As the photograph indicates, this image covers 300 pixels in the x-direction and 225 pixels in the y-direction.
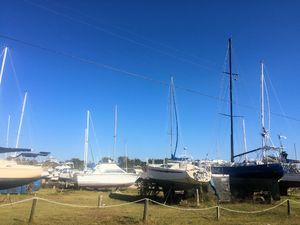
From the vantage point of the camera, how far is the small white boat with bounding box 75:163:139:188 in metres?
39.0

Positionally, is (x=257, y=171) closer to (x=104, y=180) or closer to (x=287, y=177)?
(x=287, y=177)

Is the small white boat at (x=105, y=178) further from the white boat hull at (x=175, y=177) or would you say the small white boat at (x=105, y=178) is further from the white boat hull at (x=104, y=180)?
the white boat hull at (x=175, y=177)

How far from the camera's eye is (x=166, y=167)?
1136 inches

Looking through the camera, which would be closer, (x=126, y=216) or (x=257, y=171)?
(x=126, y=216)

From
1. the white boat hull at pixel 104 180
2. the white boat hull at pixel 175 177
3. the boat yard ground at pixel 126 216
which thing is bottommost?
the boat yard ground at pixel 126 216

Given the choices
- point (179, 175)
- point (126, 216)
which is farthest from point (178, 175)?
point (126, 216)

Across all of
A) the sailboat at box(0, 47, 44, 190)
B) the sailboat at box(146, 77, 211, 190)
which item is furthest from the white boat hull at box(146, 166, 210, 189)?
the sailboat at box(0, 47, 44, 190)

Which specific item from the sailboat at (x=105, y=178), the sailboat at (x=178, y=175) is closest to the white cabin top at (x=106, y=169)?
the sailboat at (x=105, y=178)

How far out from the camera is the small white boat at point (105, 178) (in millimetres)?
39031

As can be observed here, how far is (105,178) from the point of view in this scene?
40000mm

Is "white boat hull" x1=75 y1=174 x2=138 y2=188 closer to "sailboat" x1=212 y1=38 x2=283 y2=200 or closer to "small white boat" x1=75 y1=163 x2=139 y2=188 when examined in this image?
"small white boat" x1=75 y1=163 x2=139 y2=188

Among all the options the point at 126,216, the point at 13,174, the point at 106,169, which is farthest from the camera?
the point at 106,169

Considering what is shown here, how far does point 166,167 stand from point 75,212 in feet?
34.9

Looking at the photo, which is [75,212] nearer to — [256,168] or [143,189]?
[143,189]
